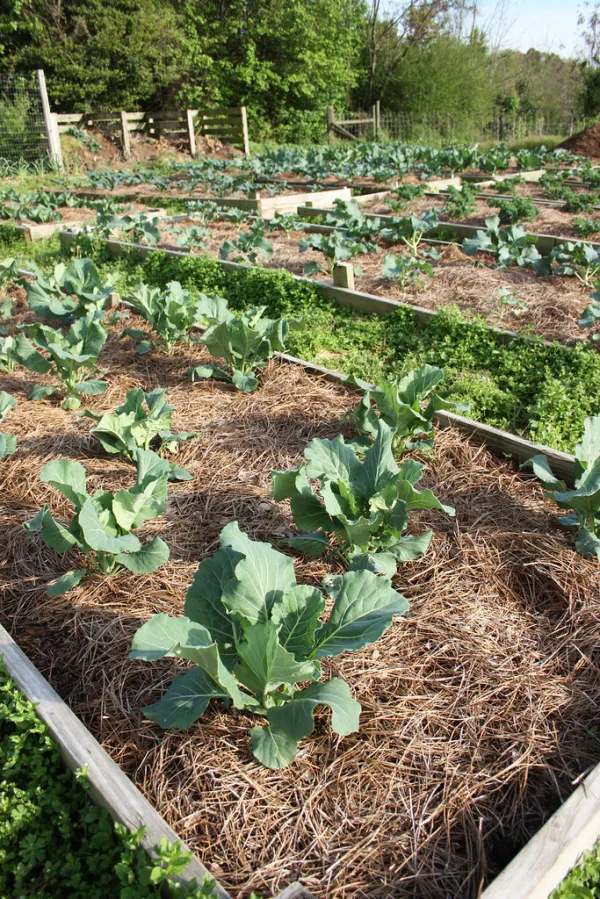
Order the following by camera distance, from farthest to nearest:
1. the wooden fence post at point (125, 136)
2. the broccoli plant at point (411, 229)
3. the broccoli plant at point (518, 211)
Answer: the wooden fence post at point (125, 136) → the broccoli plant at point (518, 211) → the broccoli plant at point (411, 229)

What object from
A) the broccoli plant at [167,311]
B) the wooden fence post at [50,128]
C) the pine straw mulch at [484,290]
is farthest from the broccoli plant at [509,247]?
the wooden fence post at [50,128]

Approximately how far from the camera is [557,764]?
1.83 m

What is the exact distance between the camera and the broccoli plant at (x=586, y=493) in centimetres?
247

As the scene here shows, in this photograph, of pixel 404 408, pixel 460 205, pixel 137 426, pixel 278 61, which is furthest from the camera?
pixel 278 61

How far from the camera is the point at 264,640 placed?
167 centimetres

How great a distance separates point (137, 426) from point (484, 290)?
12.6 ft

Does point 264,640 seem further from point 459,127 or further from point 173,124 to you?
point 459,127

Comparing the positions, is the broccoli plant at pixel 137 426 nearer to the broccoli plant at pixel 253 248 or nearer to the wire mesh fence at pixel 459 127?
the broccoli plant at pixel 253 248

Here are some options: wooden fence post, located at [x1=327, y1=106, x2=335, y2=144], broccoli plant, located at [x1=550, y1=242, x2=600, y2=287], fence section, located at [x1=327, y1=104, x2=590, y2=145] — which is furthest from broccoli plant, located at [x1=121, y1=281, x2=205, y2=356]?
fence section, located at [x1=327, y1=104, x2=590, y2=145]

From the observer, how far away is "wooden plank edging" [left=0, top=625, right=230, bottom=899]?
1.54m

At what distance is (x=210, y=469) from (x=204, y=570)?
4.27 ft

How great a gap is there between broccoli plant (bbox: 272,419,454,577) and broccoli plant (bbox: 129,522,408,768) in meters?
0.38

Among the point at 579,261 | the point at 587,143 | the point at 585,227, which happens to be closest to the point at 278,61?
the point at 587,143

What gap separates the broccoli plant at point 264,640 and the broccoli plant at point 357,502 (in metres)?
0.38
